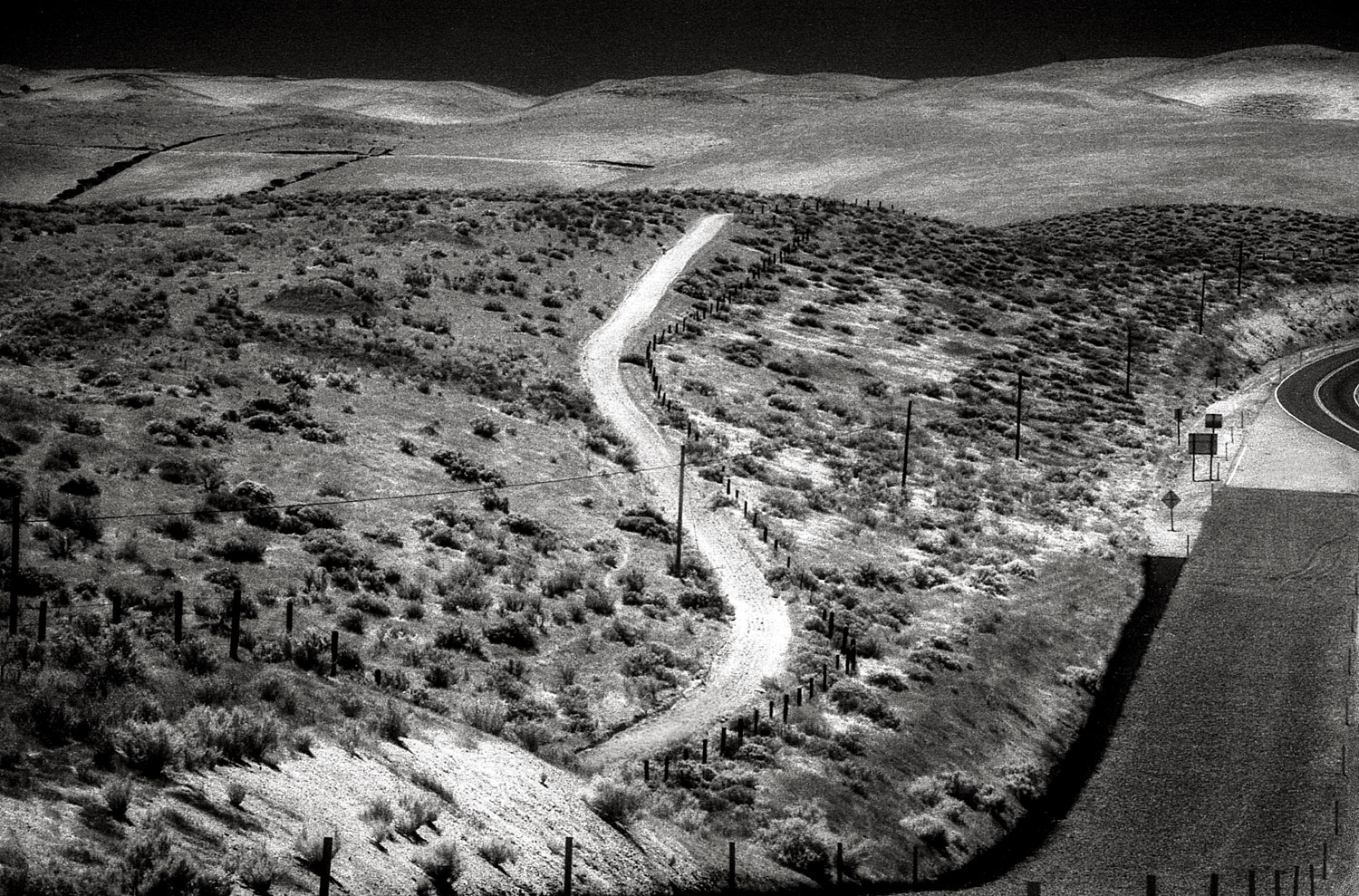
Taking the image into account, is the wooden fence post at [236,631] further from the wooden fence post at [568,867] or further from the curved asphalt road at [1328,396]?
Answer: the curved asphalt road at [1328,396]

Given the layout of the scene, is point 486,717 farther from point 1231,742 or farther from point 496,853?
point 1231,742

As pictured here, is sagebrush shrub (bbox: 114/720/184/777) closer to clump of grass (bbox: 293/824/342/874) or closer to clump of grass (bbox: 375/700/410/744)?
clump of grass (bbox: 293/824/342/874)

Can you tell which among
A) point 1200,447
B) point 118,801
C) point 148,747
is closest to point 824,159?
point 1200,447

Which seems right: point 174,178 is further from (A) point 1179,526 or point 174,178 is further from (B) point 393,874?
(B) point 393,874

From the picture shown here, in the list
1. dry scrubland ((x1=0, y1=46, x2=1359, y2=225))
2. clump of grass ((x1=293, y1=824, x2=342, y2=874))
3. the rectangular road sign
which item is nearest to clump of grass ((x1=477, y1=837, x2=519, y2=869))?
clump of grass ((x1=293, y1=824, x2=342, y2=874))

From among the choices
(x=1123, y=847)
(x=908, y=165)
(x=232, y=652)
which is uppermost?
(x=908, y=165)

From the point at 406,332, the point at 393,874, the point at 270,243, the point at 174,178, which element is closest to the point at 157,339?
the point at 406,332
